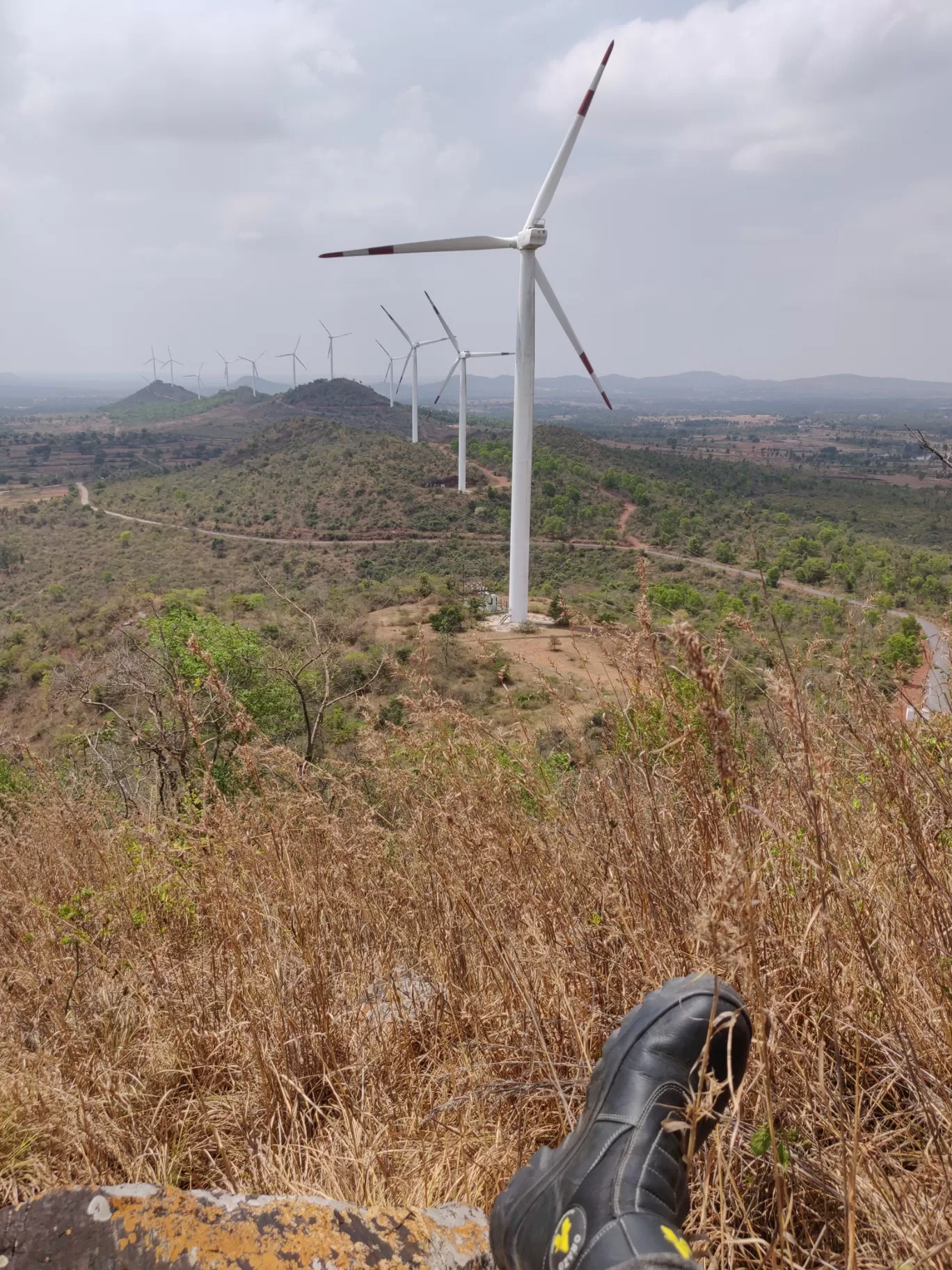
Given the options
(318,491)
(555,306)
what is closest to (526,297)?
(555,306)

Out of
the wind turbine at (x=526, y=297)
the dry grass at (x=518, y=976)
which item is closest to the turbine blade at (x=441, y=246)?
the wind turbine at (x=526, y=297)

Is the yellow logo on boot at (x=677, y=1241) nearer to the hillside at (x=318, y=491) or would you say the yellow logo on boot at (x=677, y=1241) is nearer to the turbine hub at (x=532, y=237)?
the turbine hub at (x=532, y=237)

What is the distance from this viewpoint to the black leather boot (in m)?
1.52

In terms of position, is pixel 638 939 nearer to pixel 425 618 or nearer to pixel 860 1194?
pixel 860 1194

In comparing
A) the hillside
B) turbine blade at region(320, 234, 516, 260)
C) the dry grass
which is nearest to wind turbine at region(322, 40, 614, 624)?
turbine blade at region(320, 234, 516, 260)

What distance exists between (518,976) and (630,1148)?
2.06 ft

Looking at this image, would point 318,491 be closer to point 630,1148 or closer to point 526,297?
point 526,297

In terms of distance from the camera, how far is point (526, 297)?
25047mm

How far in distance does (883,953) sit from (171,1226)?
196 cm

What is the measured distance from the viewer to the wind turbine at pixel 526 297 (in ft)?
74.1

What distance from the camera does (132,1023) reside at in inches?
105

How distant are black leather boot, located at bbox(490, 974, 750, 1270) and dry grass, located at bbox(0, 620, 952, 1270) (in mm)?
104

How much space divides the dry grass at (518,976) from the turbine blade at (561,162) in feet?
77.4

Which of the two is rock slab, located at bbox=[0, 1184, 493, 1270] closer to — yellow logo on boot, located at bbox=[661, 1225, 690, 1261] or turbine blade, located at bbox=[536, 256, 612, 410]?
yellow logo on boot, located at bbox=[661, 1225, 690, 1261]
